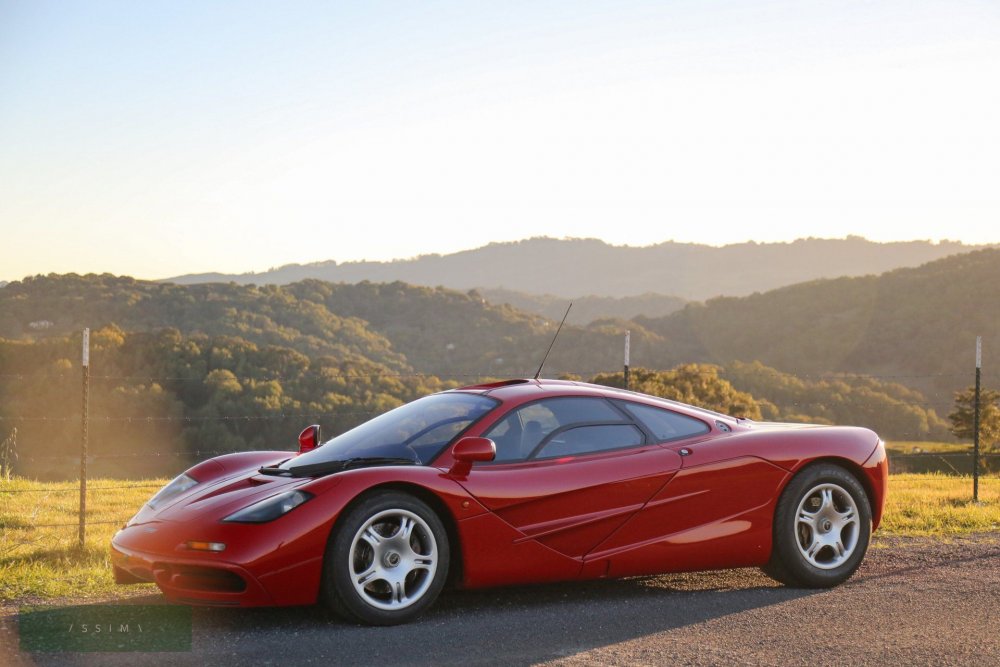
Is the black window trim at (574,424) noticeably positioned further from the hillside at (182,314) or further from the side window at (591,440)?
the hillside at (182,314)

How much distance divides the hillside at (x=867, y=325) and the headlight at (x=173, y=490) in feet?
169

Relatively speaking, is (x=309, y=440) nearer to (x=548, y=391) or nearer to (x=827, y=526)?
(x=548, y=391)

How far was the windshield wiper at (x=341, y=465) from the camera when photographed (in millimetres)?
5707

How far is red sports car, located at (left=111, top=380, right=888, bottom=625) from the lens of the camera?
530 cm

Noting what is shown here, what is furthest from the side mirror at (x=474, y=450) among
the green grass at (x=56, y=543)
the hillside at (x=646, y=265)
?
the hillside at (x=646, y=265)

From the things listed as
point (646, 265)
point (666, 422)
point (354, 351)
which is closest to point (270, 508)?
point (666, 422)

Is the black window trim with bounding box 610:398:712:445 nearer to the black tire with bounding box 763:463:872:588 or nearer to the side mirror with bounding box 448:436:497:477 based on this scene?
the black tire with bounding box 763:463:872:588

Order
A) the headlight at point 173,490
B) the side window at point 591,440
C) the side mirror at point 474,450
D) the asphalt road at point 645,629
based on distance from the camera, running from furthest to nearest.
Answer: the headlight at point 173,490
the side window at point 591,440
the side mirror at point 474,450
the asphalt road at point 645,629

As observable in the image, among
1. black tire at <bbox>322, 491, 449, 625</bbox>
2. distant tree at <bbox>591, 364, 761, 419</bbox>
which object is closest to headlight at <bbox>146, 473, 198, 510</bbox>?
black tire at <bbox>322, 491, 449, 625</bbox>

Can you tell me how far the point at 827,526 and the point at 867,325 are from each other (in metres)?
64.1

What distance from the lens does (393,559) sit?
547 cm

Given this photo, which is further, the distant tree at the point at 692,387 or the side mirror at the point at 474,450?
the distant tree at the point at 692,387

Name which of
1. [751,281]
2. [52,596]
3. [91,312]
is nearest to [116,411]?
[91,312]

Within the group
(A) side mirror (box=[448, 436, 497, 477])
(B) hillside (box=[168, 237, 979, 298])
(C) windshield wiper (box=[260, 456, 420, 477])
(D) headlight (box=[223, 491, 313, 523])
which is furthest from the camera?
(B) hillside (box=[168, 237, 979, 298])
